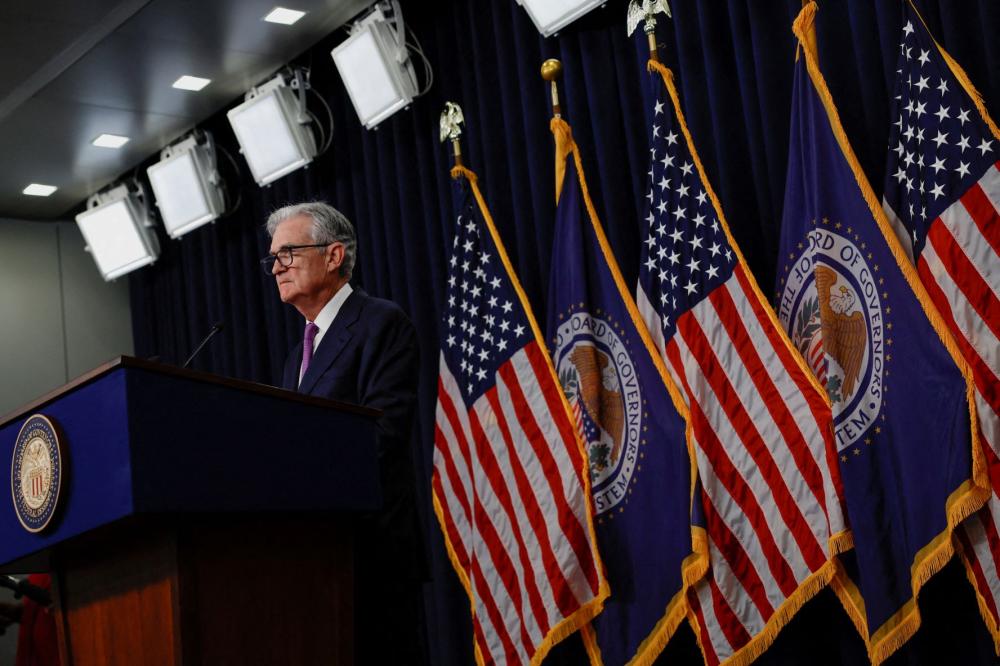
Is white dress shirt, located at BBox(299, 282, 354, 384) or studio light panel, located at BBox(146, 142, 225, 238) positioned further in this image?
studio light panel, located at BBox(146, 142, 225, 238)

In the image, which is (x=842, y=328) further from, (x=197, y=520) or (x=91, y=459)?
(x=91, y=459)

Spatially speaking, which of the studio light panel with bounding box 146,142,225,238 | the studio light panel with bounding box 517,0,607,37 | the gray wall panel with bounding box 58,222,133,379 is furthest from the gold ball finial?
the gray wall panel with bounding box 58,222,133,379

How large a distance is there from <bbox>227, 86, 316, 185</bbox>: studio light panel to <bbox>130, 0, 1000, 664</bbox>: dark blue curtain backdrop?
0.23 metres

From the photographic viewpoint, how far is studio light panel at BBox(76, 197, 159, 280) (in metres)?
6.71

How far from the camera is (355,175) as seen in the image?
227 inches

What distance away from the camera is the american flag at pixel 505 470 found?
3.96 meters

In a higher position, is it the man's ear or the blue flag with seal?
the man's ear

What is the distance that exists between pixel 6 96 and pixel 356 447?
4.24m

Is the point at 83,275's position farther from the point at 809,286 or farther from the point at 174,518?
the point at 174,518

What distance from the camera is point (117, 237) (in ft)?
22.2

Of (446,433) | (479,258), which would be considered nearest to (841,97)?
(479,258)

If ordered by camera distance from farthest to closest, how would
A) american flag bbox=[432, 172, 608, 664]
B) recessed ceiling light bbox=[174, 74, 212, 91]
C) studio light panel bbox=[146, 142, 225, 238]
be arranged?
studio light panel bbox=[146, 142, 225, 238], recessed ceiling light bbox=[174, 74, 212, 91], american flag bbox=[432, 172, 608, 664]

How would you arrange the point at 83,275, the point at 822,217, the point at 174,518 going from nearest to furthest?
the point at 174,518 < the point at 822,217 < the point at 83,275

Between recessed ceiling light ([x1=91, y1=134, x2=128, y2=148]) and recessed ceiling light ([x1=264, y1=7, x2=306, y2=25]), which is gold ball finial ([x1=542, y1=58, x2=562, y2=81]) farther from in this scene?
recessed ceiling light ([x1=91, y1=134, x2=128, y2=148])
